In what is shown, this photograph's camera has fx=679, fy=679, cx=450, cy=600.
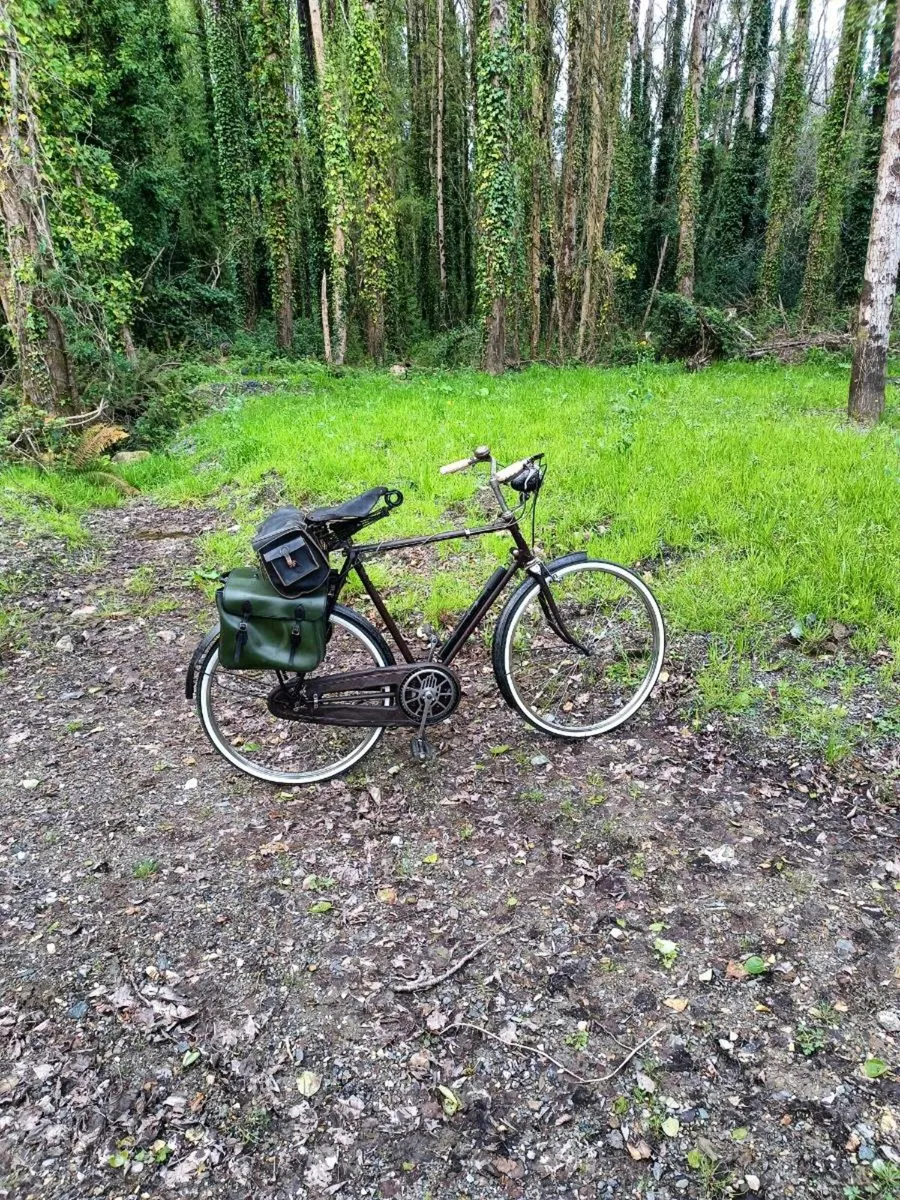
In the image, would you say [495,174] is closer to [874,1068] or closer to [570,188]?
[570,188]

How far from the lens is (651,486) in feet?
18.6

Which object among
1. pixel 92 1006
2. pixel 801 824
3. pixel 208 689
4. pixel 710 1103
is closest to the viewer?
pixel 710 1103

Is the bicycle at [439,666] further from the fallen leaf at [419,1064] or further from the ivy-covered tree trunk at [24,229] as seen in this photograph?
the ivy-covered tree trunk at [24,229]

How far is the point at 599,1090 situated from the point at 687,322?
15341mm

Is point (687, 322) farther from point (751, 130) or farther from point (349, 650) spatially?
point (751, 130)

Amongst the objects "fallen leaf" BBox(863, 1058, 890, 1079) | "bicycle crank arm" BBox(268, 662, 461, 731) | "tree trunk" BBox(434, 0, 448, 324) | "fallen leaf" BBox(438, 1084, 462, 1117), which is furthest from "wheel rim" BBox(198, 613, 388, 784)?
"tree trunk" BBox(434, 0, 448, 324)

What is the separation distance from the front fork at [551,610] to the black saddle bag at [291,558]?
3.34ft

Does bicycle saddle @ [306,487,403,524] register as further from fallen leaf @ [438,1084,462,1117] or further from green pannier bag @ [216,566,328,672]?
fallen leaf @ [438,1084,462,1117]

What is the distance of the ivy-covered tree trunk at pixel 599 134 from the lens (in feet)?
53.2

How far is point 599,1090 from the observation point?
1.98 metres

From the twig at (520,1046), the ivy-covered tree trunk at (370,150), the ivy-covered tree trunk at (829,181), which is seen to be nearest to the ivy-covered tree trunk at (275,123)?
the ivy-covered tree trunk at (370,150)

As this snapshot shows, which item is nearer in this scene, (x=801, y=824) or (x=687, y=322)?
(x=801, y=824)

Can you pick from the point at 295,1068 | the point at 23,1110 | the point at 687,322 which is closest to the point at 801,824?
the point at 295,1068

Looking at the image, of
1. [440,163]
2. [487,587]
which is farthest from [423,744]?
[440,163]
